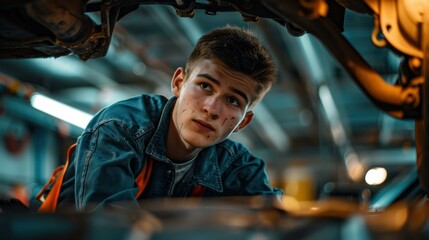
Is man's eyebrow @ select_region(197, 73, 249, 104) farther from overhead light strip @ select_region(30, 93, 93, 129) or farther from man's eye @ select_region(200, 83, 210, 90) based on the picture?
overhead light strip @ select_region(30, 93, 93, 129)

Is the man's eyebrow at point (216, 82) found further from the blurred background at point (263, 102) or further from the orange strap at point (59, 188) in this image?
the blurred background at point (263, 102)

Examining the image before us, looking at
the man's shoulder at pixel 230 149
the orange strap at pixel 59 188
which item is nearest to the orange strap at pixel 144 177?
the orange strap at pixel 59 188

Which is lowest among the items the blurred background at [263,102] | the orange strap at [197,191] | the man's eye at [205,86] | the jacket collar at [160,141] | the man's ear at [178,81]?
the orange strap at [197,191]

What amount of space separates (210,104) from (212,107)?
12 millimetres

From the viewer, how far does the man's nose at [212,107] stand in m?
2.21

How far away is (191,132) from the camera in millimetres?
2252

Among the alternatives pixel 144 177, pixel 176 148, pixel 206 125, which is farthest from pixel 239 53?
pixel 144 177

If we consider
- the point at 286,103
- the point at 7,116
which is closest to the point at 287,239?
the point at 7,116

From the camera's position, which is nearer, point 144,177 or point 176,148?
point 144,177

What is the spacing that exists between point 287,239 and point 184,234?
132 millimetres

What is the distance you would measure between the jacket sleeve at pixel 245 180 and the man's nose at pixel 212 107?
344mm

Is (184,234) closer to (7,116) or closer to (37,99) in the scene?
(37,99)

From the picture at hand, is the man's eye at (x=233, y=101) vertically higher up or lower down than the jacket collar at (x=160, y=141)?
higher up

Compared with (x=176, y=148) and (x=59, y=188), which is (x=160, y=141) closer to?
(x=176, y=148)
